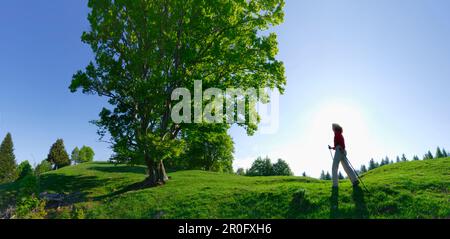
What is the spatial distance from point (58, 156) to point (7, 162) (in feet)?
76.7

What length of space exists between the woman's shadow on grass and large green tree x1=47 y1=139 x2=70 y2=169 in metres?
101

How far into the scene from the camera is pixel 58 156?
98.8 meters

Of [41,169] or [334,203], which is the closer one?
[334,203]

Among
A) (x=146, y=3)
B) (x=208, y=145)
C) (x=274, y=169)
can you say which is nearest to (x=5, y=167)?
(x=208, y=145)

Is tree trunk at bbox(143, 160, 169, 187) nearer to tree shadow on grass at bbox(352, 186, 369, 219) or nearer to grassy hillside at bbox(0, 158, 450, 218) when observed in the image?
grassy hillside at bbox(0, 158, 450, 218)

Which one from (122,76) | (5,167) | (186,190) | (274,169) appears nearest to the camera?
(186,190)

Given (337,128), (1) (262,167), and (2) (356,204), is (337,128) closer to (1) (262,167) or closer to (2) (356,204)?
(2) (356,204)

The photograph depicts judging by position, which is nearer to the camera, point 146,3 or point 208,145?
point 146,3

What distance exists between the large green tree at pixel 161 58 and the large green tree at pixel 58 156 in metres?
82.3

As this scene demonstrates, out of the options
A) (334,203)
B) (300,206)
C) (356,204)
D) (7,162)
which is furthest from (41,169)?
(7,162)

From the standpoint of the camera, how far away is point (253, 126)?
100 ft
